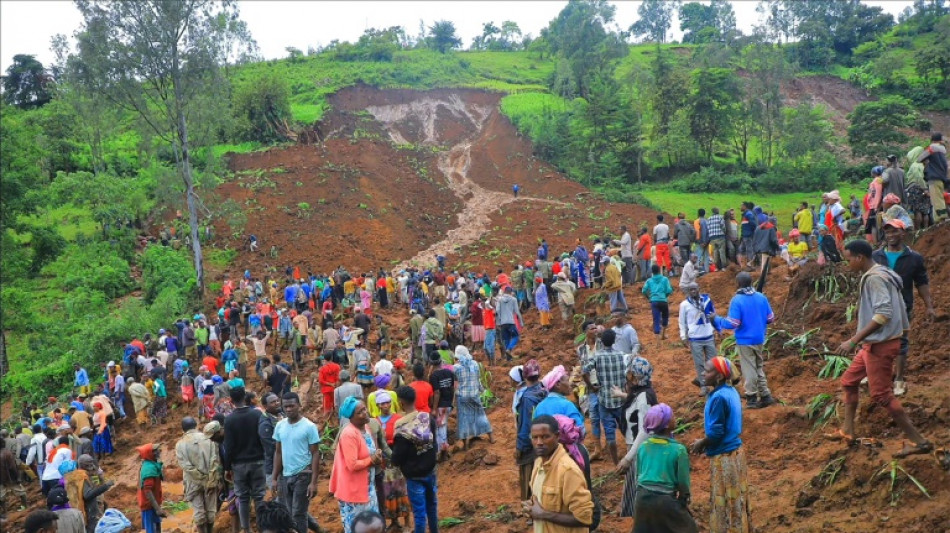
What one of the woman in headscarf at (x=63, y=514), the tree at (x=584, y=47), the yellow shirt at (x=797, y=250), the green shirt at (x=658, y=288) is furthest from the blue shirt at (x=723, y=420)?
the tree at (x=584, y=47)

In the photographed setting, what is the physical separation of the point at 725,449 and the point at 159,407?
14040 millimetres

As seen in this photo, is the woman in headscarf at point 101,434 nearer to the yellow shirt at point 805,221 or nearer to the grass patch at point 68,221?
the yellow shirt at point 805,221

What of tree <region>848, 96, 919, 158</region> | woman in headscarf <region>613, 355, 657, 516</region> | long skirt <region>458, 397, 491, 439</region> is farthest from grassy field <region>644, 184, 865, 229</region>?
woman in headscarf <region>613, 355, 657, 516</region>

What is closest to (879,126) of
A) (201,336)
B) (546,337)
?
(546,337)

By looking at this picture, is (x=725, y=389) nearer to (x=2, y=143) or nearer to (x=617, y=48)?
(x=2, y=143)

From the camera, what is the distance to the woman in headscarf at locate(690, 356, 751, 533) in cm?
502

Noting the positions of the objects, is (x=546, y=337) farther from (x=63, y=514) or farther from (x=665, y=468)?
(x=665, y=468)

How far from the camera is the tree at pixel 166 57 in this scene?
24391 mm

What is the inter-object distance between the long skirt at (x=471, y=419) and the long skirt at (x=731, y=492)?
451cm

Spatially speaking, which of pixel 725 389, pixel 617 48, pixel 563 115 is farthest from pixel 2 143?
pixel 617 48

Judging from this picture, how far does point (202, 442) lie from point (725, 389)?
525 centimetres

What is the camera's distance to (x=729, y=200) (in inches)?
1458

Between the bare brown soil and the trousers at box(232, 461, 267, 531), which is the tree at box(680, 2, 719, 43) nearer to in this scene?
the bare brown soil

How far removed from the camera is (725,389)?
16.5 ft
